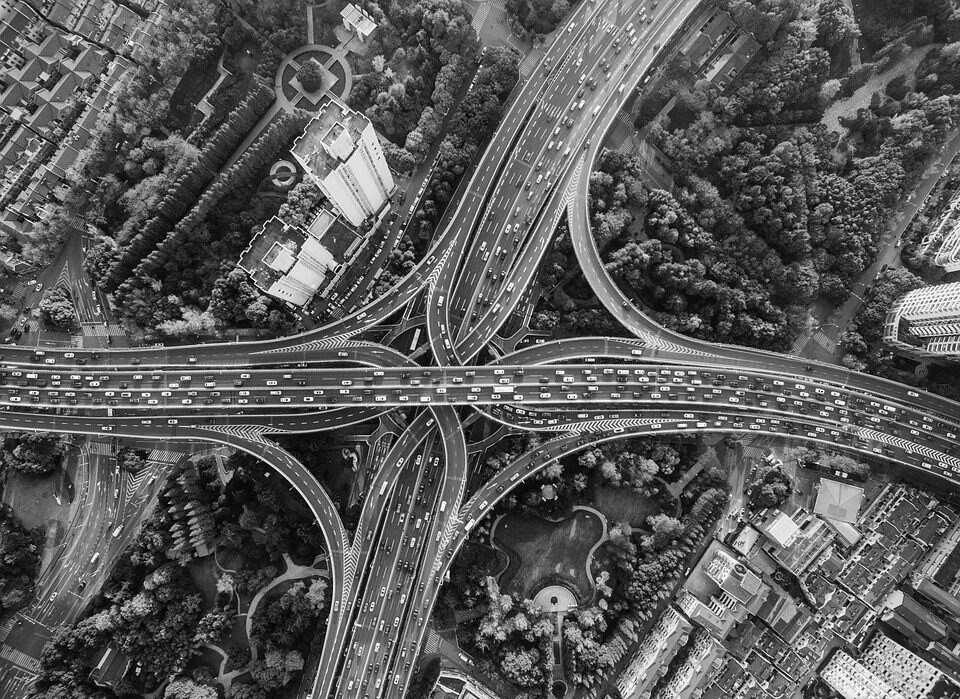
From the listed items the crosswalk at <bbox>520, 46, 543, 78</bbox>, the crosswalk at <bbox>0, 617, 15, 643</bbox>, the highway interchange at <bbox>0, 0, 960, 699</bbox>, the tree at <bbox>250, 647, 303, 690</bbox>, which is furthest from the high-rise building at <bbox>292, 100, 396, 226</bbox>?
the crosswalk at <bbox>0, 617, 15, 643</bbox>

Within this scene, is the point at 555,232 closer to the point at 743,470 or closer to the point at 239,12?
the point at 743,470

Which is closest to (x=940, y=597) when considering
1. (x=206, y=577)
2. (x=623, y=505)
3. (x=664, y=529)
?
(x=664, y=529)

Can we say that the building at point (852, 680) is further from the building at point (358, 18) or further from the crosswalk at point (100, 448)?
the building at point (358, 18)

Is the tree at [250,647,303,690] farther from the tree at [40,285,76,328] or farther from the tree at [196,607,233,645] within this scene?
the tree at [40,285,76,328]

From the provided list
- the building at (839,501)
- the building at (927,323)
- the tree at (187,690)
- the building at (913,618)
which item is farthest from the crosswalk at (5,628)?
the building at (927,323)

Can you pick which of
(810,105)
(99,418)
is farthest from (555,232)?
(99,418)

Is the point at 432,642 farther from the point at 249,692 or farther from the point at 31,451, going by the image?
the point at 31,451

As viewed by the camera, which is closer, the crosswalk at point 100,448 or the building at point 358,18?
the crosswalk at point 100,448

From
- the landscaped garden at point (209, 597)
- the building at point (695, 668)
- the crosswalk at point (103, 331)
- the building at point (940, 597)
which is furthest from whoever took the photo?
the crosswalk at point (103, 331)
